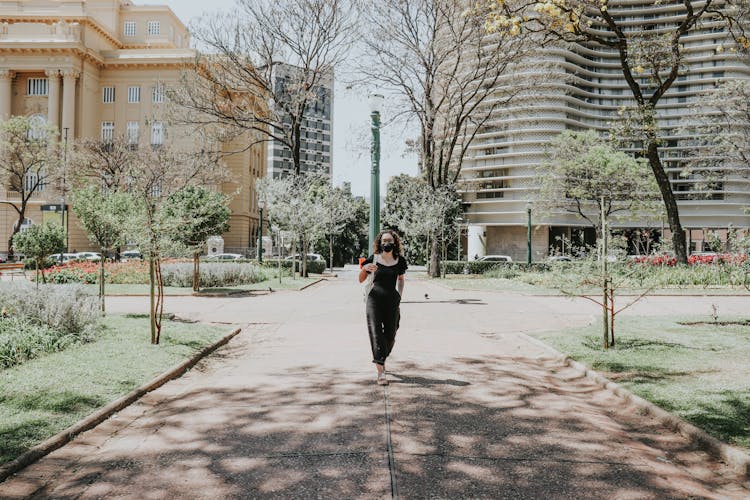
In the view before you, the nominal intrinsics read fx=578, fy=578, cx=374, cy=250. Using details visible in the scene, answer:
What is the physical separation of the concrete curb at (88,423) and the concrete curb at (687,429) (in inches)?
206

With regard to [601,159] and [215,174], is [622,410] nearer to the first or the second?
[215,174]

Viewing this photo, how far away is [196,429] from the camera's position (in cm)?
504

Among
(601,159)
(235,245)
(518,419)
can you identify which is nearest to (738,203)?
(601,159)

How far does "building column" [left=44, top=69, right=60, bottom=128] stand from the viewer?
5400 centimetres

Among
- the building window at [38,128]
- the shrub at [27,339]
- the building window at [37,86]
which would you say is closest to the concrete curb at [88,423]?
the shrub at [27,339]

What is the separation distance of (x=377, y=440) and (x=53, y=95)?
2362 inches

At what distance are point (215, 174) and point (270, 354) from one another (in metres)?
37.6

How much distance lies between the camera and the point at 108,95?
5925 centimetres

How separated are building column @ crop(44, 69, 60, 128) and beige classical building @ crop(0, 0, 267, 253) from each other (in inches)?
3.3

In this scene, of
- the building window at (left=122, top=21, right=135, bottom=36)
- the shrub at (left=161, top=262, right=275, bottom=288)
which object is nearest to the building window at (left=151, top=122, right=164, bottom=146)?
the building window at (left=122, top=21, right=135, bottom=36)

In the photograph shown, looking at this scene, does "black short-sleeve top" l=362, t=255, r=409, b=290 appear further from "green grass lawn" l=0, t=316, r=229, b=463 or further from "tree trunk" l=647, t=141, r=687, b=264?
"tree trunk" l=647, t=141, r=687, b=264

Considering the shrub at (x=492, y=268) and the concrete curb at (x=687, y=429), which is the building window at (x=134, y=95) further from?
the concrete curb at (x=687, y=429)

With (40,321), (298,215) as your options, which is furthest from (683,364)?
(298,215)

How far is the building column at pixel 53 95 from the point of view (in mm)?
54000
